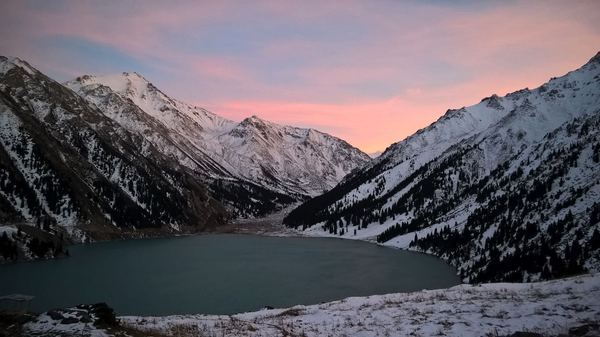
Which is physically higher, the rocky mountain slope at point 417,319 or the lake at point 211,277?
the rocky mountain slope at point 417,319

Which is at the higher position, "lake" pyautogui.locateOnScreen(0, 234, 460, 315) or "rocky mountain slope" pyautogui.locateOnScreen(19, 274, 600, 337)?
"rocky mountain slope" pyautogui.locateOnScreen(19, 274, 600, 337)

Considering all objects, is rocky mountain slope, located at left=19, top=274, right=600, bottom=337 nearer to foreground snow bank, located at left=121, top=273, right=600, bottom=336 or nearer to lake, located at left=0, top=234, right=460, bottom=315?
foreground snow bank, located at left=121, top=273, right=600, bottom=336

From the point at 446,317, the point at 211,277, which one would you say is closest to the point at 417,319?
the point at 446,317

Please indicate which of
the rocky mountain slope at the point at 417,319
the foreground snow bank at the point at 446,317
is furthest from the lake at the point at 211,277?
the rocky mountain slope at the point at 417,319

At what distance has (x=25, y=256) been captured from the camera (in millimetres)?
131000

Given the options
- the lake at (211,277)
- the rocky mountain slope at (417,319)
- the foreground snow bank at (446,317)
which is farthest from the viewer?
the lake at (211,277)

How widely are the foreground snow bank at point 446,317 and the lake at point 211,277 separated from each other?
42.8 m

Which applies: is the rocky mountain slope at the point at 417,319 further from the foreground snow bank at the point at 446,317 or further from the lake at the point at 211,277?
the lake at the point at 211,277

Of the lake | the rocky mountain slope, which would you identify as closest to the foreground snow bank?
the rocky mountain slope

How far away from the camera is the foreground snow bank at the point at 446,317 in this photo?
24.0 m

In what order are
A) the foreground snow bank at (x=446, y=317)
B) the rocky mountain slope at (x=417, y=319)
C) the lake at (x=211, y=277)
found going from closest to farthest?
the rocky mountain slope at (x=417, y=319) → the foreground snow bank at (x=446, y=317) → the lake at (x=211, y=277)

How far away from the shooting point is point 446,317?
27.5m

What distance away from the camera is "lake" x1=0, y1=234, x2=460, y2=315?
8231cm

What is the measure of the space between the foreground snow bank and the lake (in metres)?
42.8
